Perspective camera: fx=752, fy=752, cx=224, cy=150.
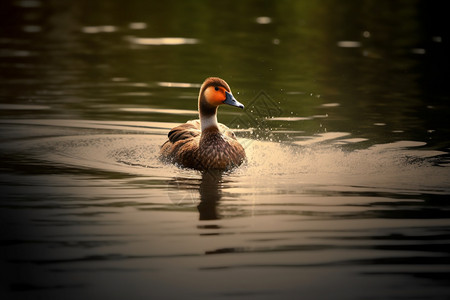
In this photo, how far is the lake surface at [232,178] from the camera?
243 inches

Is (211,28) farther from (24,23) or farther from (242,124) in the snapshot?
(242,124)

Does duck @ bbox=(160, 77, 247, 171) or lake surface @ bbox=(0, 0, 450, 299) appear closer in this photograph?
lake surface @ bbox=(0, 0, 450, 299)

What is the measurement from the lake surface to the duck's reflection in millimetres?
26

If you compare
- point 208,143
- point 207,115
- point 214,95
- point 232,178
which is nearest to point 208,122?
point 207,115

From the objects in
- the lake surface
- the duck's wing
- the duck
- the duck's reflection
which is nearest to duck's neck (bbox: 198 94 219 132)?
the duck

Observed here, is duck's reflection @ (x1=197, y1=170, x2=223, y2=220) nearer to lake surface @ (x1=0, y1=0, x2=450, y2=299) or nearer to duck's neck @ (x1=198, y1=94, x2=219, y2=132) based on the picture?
lake surface @ (x1=0, y1=0, x2=450, y2=299)

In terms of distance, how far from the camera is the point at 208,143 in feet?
34.5

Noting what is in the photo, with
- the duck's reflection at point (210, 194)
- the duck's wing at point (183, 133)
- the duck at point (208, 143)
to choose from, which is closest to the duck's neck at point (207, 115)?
the duck at point (208, 143)

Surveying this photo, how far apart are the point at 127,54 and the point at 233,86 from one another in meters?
6.29

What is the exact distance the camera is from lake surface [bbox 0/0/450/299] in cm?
617

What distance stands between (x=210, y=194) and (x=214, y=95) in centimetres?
230

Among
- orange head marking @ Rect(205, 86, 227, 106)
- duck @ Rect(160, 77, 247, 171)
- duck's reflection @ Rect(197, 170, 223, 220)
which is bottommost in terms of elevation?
duck's reflection @ Rect(197, 170, 223, 220)

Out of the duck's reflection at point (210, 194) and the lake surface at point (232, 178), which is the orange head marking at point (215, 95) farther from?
the duck's reflection at point (210, 194)

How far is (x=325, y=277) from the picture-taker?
6.12 m
